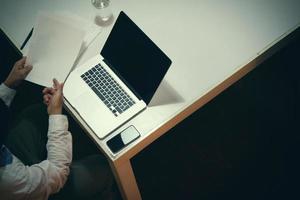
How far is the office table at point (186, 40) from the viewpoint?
49.3 inches

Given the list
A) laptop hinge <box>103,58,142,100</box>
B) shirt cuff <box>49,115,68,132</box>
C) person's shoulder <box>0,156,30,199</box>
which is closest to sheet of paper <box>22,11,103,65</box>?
laptop hinge <box>103,58,142,100</box>

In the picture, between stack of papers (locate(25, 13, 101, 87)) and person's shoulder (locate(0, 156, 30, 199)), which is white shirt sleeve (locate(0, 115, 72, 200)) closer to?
person's shoulder (locate(0, 156, 30, 199))

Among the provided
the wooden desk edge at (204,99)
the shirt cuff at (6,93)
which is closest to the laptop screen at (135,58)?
the wooden desk edge at (204,99)

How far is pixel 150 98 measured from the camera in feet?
4.09

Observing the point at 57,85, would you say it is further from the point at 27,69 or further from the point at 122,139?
the point at 122,139

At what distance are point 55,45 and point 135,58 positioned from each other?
1.12 ft

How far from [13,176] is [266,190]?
112 cm

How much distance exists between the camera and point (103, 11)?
4.86 feet

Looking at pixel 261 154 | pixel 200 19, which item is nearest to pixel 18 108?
pixel 200 19

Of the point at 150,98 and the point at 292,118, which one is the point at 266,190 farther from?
the point at 150,98

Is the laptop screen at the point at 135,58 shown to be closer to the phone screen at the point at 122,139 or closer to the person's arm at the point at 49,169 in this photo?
the phone screen at the point at 122,139

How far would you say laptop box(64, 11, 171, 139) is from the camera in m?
1.22

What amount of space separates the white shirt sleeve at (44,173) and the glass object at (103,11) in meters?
0.45

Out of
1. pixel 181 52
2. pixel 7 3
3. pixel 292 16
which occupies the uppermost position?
pixel 7 3
